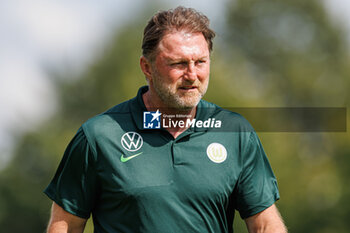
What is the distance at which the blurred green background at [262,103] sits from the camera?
32781 millimetres

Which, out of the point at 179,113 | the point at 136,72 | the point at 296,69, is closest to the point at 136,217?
the point at 179,113

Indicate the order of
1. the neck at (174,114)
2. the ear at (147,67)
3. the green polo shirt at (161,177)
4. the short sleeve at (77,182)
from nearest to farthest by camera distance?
the green polo shirt at (161,177) → the short sleeve at (77,182) → the neck at (174,114) → the ear at (147,67)

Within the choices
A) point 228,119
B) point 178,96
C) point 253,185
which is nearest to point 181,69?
point 178,96

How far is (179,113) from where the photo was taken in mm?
5363

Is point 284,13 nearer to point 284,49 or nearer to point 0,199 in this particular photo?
point 284,49

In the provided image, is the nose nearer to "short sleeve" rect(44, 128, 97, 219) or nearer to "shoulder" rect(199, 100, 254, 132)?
"shoulder" rect(199, 100, 254, 132)

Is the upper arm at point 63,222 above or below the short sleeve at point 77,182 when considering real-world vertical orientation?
below

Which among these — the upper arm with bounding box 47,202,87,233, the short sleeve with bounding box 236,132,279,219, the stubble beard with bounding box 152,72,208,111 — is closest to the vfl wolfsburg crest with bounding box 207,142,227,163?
the short sleeve with bounding box 236,132,279,219

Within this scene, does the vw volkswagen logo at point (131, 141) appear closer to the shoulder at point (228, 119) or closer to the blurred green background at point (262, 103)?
the shoulder at point (228, 119)

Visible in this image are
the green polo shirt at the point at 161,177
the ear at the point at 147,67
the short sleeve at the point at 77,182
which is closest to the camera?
the green polo shirt at the point at 161,177

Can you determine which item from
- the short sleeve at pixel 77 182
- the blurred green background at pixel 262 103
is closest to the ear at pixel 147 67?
the short sleeve at pixel 77 182

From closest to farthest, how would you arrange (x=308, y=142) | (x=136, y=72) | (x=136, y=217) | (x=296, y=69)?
(x=136, y=217) < (x=136, y=72) < (x=308, y=142) < (x=296, y=69)

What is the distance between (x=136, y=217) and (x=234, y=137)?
3.22 feet

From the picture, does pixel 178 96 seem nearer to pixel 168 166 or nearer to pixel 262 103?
pixel 168 166
